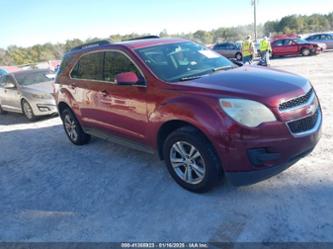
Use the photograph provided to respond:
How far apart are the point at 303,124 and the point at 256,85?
0.63 metres

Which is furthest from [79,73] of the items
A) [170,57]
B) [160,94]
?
[160,94]

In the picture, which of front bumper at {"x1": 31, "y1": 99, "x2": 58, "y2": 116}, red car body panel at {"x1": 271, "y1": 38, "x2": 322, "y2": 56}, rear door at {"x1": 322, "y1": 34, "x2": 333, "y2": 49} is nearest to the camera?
front bumper at {"x1": 31, "y1": 99, "x2": 58, "y2": 116}

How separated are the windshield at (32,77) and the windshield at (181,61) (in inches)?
251

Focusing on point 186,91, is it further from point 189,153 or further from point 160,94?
point 189,153

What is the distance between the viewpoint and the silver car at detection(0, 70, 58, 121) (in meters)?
8.52

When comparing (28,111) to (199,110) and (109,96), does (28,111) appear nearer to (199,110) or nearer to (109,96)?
(109,96)

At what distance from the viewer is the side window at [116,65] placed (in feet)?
13.6

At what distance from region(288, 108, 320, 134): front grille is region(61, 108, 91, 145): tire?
12.5ft

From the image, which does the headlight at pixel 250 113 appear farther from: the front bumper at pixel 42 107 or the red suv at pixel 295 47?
the red suv at pixel 295 47

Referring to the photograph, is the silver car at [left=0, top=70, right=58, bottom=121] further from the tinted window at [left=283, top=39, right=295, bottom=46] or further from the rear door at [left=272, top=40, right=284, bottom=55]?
the tinted window at [left=283, top=39, right=295, bottom=46]

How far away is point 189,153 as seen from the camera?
141 inches

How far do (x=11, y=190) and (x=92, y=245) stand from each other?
208 centimetres

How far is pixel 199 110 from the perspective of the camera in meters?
3.25

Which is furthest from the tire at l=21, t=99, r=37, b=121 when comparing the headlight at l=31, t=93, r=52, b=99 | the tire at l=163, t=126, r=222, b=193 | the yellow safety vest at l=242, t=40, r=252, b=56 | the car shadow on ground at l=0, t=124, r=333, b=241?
the yellow safety vest at l=242, t=40, r=252, b=56
